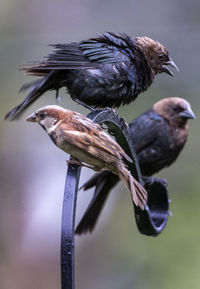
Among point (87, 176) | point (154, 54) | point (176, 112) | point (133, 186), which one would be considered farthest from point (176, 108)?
point (133, 186)

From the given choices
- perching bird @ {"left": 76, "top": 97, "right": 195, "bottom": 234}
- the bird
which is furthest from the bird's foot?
perching bird @ {"left": 76, "top": 97, "right": 195, "bottom": 234}

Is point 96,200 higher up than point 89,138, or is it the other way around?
point 89,138

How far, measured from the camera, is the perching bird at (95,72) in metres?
3.20

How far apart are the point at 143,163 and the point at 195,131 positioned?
186cm

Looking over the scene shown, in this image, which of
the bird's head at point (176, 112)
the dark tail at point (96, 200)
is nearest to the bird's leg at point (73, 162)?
the dark tail at point (96, 200)

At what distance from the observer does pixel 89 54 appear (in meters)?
3.26

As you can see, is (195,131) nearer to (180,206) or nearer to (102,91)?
(180,206)

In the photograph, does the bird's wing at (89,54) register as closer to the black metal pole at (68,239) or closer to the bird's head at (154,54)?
the bird's head at (154,54)

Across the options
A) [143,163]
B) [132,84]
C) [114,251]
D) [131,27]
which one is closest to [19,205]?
[143,163]

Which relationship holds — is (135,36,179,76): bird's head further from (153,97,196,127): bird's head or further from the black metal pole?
the black metal pole

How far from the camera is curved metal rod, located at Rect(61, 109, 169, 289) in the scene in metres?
1.93

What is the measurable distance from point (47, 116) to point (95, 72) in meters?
1.04

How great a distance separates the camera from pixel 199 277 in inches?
210

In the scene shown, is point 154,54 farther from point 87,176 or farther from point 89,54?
point 87,176
